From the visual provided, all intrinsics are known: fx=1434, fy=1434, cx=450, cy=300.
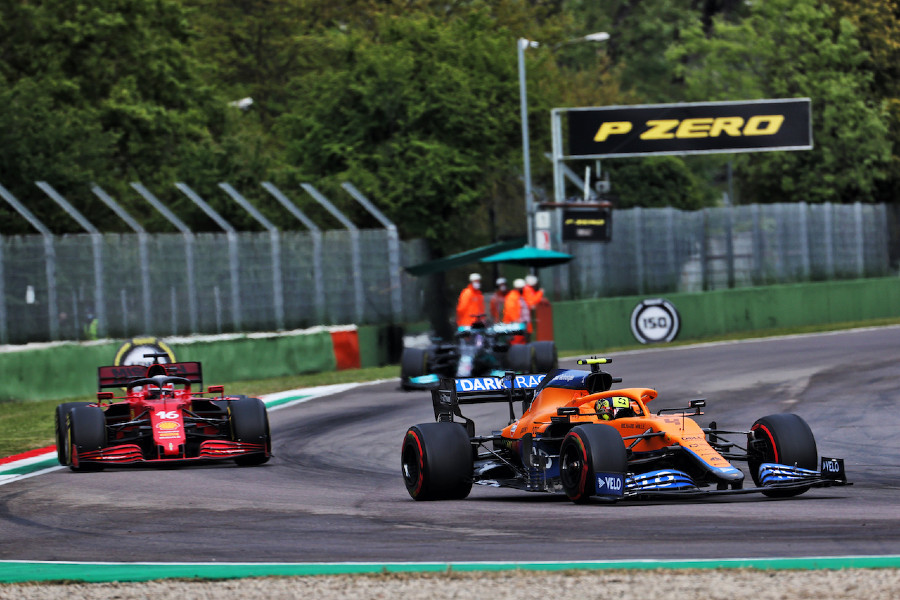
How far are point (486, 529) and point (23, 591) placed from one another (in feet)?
9.70

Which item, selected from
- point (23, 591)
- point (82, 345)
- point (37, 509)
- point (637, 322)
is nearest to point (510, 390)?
point (37, 509)

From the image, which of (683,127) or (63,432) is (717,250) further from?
(63,432)

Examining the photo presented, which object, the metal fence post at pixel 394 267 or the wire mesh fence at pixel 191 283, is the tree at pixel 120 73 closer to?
the metal fence post at pixel 394 267

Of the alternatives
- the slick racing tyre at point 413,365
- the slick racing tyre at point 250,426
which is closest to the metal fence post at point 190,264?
the slick racing tyre at point 413,365

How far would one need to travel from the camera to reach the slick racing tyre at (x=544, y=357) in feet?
73.3

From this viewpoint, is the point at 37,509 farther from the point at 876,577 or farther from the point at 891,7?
the point at 891,7

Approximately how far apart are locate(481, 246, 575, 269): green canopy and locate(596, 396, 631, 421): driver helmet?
18.4m

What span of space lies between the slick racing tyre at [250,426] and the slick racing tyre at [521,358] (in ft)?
26.5

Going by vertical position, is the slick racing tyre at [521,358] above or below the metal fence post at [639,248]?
below

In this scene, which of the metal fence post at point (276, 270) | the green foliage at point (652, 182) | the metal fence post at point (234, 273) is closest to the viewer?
the metal fence post at point (234, 273)

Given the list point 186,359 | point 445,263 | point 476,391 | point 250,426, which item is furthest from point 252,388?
point 476,391

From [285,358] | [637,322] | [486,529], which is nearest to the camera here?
[486,529]

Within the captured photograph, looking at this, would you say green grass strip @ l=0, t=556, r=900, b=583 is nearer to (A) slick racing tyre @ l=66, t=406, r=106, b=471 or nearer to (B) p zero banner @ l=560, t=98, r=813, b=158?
(A) slick racing tyre @ l=66, t=406, r=106, b=471

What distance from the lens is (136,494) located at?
480 inches
